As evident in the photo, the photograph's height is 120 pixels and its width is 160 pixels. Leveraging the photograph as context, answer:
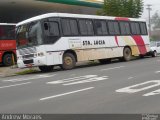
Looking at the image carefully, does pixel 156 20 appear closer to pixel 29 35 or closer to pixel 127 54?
pixel 127 54

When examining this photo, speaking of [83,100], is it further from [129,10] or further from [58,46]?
[129,10]

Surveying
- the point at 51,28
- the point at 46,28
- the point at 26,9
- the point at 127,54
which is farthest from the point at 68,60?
the point at 26,9

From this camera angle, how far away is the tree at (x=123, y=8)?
108ft

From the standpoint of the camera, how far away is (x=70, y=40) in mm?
21078

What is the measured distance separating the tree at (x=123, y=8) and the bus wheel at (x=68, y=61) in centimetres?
1281

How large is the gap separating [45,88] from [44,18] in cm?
780

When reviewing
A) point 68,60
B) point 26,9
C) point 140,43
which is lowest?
point 68,60

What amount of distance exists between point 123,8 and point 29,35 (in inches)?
593

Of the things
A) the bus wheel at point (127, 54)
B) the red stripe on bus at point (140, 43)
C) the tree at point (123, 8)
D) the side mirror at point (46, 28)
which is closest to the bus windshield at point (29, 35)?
the side mirror at point (46, 28)

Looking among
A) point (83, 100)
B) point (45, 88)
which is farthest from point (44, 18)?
point (83, 100)

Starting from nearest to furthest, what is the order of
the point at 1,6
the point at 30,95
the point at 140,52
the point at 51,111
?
the point at 51,111
the point at 30,95
the point at 140,52
the point at 1,6

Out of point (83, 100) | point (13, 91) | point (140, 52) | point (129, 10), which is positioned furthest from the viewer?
point (129, 10)

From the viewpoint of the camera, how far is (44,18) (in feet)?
64.6

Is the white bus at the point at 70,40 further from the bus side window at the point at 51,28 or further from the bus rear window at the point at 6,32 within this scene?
the bus rear window at the point at 6,32
